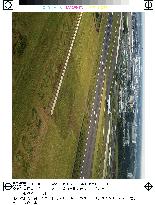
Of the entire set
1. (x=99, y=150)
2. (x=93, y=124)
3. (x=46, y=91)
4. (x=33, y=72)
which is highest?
(x=33, y=72)

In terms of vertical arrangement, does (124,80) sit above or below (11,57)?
below

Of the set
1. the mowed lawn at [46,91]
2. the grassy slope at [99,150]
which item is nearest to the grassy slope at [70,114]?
the mowed lawn at [46,91]

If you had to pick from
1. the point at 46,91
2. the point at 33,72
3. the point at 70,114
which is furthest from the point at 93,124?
the point at 33,72

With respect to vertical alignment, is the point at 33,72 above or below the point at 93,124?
above

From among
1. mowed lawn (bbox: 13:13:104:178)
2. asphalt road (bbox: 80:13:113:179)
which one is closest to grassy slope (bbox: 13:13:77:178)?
mowed lawn (bbox: 13:13:104:178)

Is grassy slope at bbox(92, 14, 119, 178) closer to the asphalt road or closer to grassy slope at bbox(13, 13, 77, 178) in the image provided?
the asphalt road

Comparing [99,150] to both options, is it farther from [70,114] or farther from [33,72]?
[33,72]

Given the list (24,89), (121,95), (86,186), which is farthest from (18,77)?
(86,186)
